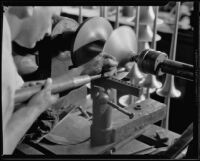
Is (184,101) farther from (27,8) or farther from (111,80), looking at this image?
(27,8)

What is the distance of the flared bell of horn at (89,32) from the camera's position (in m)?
0.91

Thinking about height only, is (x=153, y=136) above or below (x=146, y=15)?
below

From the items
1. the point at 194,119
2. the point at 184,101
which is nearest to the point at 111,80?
the point at 194,119

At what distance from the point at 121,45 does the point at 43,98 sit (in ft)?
0.94

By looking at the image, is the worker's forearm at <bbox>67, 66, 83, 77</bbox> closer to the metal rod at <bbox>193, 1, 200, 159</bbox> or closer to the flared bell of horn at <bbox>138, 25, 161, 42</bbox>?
the metal rod at <bbox>193, 1, 200, 159</bbox>

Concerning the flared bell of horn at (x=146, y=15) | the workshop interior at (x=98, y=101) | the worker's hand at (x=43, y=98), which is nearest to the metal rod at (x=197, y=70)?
the workshop interior at (x=98, y=101)

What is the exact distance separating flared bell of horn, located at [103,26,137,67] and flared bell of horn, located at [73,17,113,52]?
0.03 metres

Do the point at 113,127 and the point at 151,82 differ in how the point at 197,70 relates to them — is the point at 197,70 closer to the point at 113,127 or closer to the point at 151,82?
the point at 113,127

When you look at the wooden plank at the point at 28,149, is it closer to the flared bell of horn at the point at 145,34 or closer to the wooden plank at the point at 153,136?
the wooden plank at the point at 153,136

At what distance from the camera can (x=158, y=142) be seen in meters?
0.99

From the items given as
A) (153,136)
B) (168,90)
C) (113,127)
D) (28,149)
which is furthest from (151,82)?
(28,149)

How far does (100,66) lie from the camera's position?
2.97 feet

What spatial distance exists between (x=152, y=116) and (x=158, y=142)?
0.07 m

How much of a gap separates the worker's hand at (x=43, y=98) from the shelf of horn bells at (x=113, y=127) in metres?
0.15
